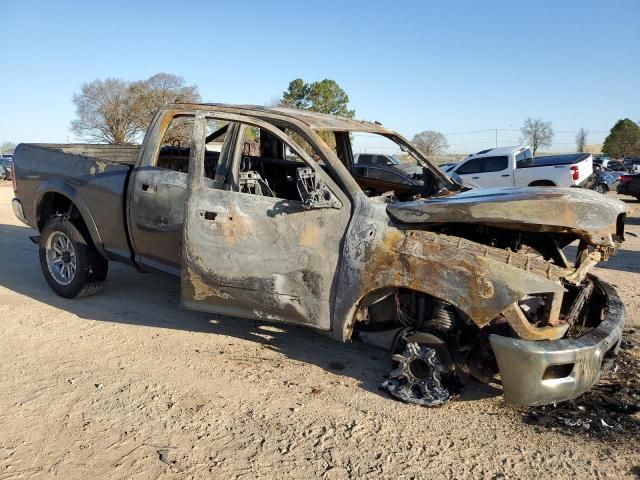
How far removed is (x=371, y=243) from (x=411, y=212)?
34 cm

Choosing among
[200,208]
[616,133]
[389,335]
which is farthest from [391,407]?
[616,133]

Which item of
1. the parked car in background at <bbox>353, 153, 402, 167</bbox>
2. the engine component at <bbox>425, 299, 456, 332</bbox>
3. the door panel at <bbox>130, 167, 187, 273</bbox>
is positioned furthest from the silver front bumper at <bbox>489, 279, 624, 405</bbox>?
the parked car in background at <bbox>353, 153, 402, 167</bbox>

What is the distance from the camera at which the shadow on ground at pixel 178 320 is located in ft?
14.0

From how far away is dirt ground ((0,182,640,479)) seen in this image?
2.93 meters

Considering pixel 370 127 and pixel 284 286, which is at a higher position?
pixel 370 127

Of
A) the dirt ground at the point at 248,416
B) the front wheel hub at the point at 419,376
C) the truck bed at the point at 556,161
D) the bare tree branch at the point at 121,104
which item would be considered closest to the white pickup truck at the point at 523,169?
the truck bed at the point at 556,161

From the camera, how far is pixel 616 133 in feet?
161

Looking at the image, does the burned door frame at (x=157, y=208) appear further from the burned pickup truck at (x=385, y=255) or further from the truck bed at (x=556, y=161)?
the truck bed at (x=556, y=161)

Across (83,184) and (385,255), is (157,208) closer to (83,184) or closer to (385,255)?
(83,184)

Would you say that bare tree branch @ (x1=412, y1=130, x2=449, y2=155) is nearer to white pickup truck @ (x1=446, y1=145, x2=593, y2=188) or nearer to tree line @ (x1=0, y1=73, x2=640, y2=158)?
tree line @ (x1=0, y1=73, x2=640, y2=158)

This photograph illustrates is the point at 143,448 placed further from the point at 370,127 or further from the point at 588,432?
the point at 370,127

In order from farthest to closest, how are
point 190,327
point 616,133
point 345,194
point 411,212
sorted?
point 616,133 → point 190,327 → point 345,194 → point 411,212

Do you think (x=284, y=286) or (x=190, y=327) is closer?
(x=284, y=286)

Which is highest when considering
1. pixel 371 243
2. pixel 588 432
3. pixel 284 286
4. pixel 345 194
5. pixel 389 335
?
pixel 345 194
